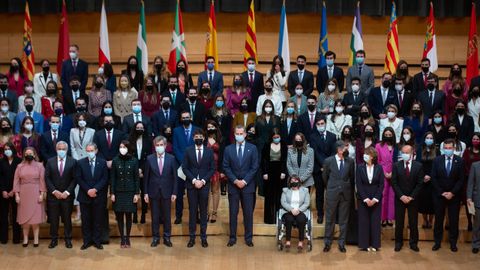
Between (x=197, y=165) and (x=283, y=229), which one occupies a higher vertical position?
(x=197, y=165)

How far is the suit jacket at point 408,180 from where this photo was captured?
11.4 metres

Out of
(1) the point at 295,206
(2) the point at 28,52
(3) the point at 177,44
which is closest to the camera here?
(1) the point at 295,206

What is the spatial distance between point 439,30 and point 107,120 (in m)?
7.15

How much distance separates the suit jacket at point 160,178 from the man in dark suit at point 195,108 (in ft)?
3.59

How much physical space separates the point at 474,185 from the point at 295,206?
2187 millimetres

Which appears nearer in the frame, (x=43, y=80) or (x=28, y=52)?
(x=43, y=80)

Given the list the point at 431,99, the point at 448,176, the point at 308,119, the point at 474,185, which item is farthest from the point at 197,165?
the point at 431,99

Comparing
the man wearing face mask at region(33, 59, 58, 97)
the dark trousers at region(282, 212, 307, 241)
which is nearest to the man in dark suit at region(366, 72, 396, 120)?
the dark trousers at region(282, 212, 307, 241)

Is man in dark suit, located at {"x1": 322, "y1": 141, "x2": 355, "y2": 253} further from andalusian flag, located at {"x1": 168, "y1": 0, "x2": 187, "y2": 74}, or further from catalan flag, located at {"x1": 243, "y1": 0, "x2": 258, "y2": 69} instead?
andalusian flag, located at {"x1": 168, "y1": 0, "x2": 187, "y2": 74}

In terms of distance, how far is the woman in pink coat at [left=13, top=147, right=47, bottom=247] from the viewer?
1149 centimetres

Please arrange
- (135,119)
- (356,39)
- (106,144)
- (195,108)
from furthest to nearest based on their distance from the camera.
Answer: (356,39), (195,108), (135,119), (106,144)

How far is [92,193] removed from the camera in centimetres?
1147

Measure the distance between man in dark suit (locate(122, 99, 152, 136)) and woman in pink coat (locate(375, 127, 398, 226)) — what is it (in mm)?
2929

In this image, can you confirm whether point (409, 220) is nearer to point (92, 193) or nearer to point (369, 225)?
point (369, 225)
